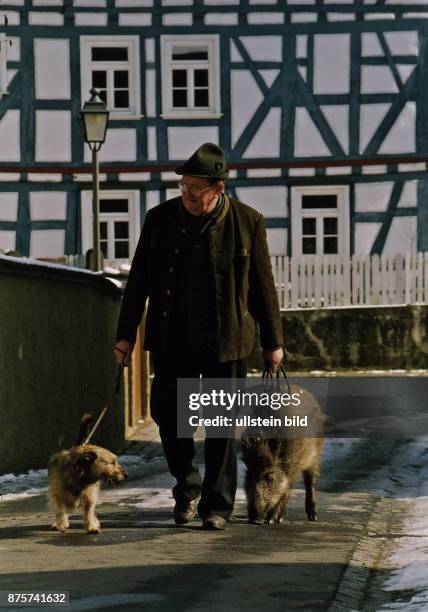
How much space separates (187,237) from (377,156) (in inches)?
808

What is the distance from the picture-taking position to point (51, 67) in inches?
1088

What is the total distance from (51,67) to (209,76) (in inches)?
115

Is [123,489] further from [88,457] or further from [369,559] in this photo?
[369,559]

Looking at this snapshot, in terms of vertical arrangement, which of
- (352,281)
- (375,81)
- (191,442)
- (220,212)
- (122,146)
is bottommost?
(191,442)

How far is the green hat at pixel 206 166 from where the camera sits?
7031 mm

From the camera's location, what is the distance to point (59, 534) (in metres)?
7.10

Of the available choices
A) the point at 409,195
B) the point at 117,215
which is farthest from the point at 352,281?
the point at 117,215

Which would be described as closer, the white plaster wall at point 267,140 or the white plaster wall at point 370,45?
the white plaster wall at point 370,45

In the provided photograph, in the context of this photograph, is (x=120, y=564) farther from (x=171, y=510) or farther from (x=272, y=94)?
(x=272, y=94)

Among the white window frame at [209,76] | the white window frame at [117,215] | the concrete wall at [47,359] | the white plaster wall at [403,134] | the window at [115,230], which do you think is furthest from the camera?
the window at [115,230]

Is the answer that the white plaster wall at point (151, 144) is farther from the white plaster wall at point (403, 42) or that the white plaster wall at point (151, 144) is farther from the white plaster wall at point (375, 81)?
the white plaster wall at point (403, 42)

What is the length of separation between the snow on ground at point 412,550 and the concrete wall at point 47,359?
8.15ft

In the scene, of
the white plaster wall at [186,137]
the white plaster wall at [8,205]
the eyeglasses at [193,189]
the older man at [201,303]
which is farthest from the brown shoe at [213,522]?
the white plaster wall at [8,205]

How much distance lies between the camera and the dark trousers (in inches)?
283
